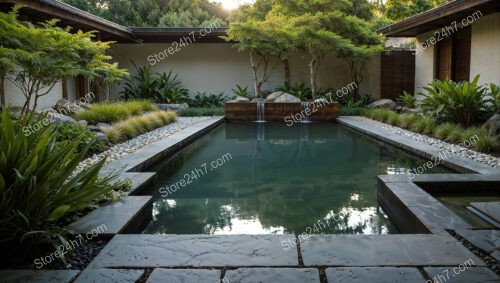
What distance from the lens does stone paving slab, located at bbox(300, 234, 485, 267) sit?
263cm

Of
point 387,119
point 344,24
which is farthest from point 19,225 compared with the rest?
point 344,24

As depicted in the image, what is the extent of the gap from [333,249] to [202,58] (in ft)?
54.2

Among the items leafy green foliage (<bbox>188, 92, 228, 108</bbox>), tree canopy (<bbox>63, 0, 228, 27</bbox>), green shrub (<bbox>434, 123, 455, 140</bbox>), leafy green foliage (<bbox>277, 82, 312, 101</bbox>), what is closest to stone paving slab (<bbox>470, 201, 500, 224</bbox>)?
green shrub (<bbox>434, 123, 455, 140</bbox>)

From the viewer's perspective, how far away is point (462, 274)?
96.0 inches

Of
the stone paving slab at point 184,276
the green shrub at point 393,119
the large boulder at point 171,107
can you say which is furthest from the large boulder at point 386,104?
the stone paving slab at point 184,276

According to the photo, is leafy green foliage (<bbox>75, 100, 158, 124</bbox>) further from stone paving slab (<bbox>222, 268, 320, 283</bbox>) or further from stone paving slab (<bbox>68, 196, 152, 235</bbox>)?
stone paving slab (<bbox>222, 268, 320, 283</bbox>)

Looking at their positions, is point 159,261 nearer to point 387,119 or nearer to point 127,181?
point 127,181

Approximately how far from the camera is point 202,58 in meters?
18.6

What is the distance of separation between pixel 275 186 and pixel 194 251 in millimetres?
2832

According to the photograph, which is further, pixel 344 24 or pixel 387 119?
pixel 344 24

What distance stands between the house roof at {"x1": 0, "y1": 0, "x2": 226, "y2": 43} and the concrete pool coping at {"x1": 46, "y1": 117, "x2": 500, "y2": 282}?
687 cm

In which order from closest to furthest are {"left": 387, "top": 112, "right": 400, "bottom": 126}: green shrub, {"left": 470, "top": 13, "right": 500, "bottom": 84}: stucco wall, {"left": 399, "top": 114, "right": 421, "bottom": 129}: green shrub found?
{"left": 470, "top": 13, "right": 500, "bottom": 84}: stucco wall < {"left": 399, "top": 114, "right": 421, "bottom": 129}: green shrub < {"left": 387, "top": 112, "right": 400, "bottom": 126}: green shrub

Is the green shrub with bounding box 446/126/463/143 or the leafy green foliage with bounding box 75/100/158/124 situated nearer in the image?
the green shrub with bounding box 446/126/463/143

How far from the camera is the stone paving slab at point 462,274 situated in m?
2.37
